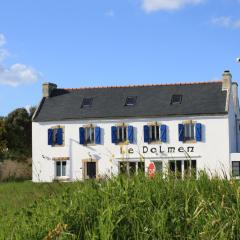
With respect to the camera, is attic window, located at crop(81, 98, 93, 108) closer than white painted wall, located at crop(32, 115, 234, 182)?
No

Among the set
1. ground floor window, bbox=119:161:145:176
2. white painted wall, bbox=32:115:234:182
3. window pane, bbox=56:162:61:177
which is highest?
white painted wall, bbox=32:115:234:182

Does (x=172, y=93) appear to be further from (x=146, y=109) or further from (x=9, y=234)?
(x=9, y=234)

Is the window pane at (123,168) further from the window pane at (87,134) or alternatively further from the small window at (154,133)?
the window pane at (87,134)

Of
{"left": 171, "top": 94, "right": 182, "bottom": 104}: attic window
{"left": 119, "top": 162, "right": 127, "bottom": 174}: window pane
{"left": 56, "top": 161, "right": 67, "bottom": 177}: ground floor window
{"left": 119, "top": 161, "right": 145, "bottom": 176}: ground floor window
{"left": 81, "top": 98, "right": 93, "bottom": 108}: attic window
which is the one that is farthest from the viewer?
{"left": 81, "top": 98, "right": 93, "bottom": 108}: attic window

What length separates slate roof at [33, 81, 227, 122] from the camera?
45250 millimetres

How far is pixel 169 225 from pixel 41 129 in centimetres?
4299

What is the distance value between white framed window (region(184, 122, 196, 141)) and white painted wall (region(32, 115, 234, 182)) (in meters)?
0.47

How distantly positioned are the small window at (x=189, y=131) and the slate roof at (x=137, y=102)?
920mm

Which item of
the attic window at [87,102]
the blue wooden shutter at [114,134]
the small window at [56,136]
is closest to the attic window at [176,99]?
the blue wooden shutter at [114,134]

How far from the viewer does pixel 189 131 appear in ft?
146

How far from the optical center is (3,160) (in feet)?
178

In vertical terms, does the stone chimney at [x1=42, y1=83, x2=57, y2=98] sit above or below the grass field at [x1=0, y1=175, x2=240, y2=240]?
above

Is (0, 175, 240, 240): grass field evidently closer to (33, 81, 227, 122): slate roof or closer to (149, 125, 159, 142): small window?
(33, 81, 227, 122): slate roof

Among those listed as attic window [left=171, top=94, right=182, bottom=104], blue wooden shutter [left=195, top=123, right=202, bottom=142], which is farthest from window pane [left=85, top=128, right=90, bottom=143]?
blue wooden shutter [left=195, top=123, right=202, bottom=142]
